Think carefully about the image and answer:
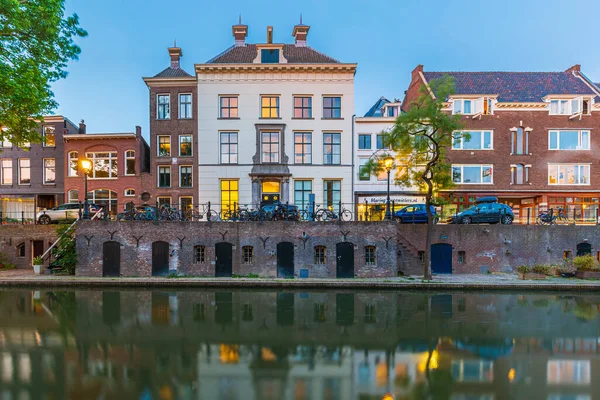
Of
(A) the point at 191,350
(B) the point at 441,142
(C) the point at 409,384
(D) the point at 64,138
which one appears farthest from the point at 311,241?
(D) the point at 64,138

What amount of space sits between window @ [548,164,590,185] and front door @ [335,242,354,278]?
20.4 metres

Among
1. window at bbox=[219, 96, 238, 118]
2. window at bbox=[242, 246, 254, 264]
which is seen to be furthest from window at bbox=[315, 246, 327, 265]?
window at bbox=[219, 96, 238, 118]

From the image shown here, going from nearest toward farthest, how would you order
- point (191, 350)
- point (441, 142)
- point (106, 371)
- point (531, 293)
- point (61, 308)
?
point (106, 371) < point (191, 350) < point (61, 308) < point (531, 293) < point (441, 142)

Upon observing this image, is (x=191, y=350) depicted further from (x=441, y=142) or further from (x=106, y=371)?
Answer: (x=441, y=142)

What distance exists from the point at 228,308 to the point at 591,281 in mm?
18059

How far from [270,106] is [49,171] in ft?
64.5

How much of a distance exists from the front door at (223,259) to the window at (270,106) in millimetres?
11787

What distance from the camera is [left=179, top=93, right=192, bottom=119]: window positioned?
25.5 m

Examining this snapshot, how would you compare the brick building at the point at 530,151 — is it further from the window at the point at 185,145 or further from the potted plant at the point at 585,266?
the window at the point at 185,145

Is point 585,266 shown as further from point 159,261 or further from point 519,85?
point 159,261

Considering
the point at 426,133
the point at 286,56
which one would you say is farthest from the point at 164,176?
the point at 426,133

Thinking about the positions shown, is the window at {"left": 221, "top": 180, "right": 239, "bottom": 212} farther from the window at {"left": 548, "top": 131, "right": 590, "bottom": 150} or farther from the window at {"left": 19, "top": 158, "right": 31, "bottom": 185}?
the window at {"left": 548, "top": 131, "right": 590, "bottom": 150}

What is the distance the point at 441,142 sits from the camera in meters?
16.6

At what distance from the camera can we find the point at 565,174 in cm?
2705
